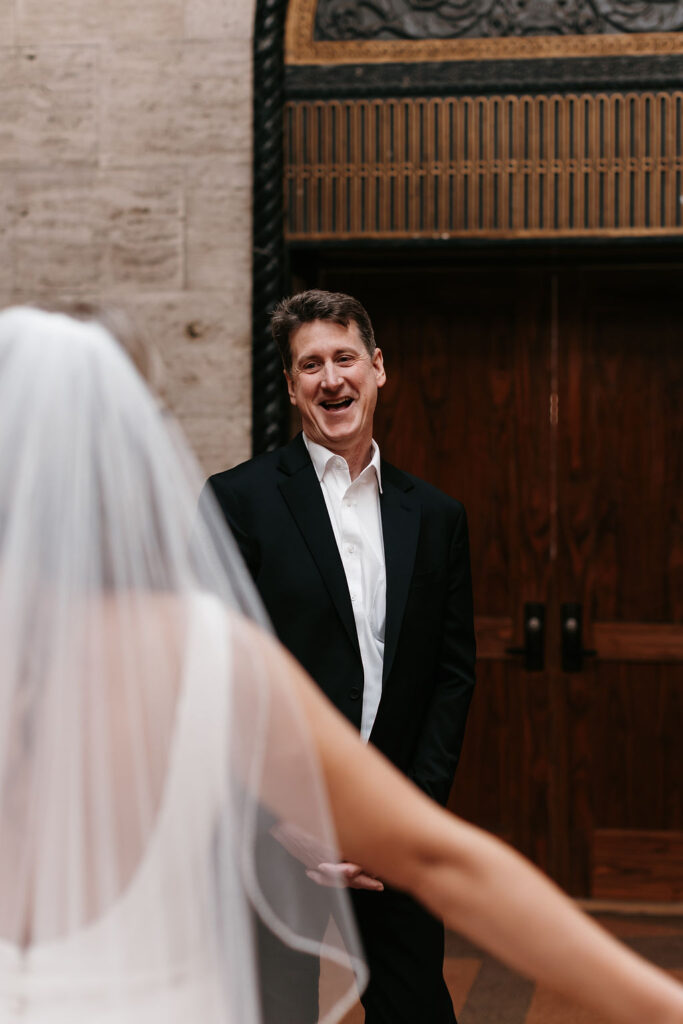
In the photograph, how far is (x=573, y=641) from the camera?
→ 3.90 m

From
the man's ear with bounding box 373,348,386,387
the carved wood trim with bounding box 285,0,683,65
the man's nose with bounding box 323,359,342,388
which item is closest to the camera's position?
the man's nose with bounding box 323,359,342,388

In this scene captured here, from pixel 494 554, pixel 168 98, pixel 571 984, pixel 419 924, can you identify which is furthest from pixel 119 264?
pixel 571 984

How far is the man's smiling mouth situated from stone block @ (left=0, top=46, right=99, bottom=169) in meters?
2.04

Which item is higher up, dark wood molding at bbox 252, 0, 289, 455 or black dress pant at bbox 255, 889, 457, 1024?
dark wood molding at bbox 252, 0, 289, 455

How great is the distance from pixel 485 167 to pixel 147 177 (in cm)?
114

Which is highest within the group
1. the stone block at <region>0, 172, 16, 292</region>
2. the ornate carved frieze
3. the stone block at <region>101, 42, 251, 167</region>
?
the ornate carved frieze

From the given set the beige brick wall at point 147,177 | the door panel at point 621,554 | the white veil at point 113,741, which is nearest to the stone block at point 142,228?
the beige brick wall at point 147,177

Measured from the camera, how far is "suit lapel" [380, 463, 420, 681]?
205 cm

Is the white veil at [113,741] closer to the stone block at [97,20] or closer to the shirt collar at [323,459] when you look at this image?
the shirt collar at [323,459]

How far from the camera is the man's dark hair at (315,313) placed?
7.11 ft

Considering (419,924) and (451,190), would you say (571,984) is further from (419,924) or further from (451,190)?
(451,190)

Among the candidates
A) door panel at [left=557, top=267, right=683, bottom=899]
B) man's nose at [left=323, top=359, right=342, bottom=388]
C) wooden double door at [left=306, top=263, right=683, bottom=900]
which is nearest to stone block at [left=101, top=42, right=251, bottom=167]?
wooden double door at [left=306, top=263, right=683, bottom=900]

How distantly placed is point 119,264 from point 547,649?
2012 millimetres

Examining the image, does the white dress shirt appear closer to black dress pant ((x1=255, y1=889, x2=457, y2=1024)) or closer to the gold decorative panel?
black dress pant ((x1=255, y1=889, x2=457, y2=1024))
